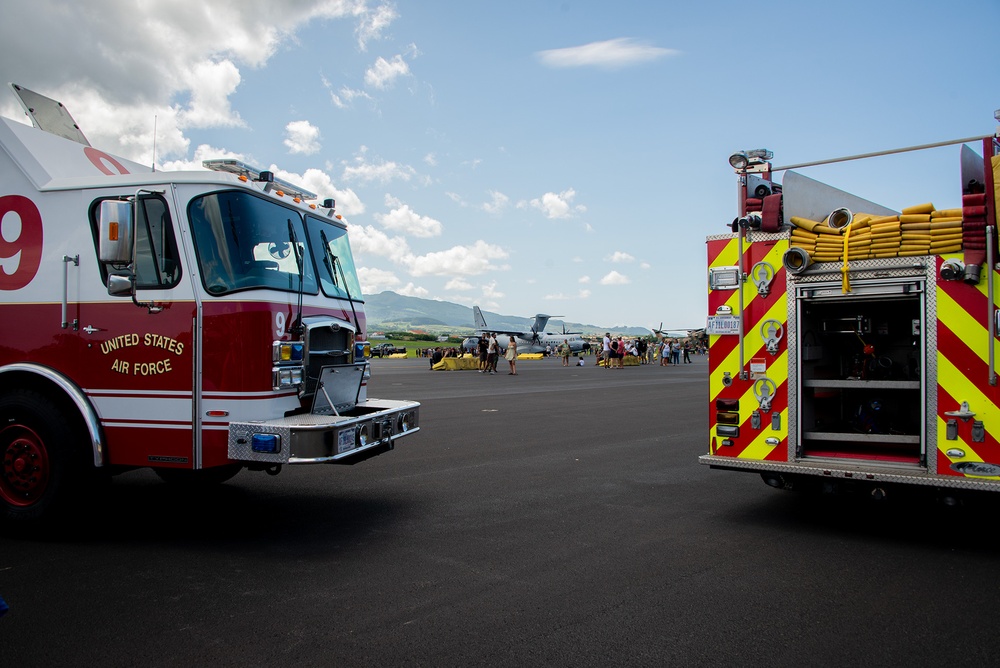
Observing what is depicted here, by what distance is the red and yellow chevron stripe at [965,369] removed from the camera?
5121mm

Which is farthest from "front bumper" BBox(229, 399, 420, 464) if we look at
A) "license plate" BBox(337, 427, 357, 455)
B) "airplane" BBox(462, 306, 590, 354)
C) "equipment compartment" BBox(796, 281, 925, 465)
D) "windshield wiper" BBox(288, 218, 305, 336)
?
"airplane" BBox(462, 306, 590, 354)

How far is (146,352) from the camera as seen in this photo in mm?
5445

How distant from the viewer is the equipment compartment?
19.4ft

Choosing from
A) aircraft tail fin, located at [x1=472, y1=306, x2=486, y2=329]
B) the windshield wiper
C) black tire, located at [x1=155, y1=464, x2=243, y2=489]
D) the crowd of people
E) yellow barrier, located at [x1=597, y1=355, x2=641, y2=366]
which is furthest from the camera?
aircraft tail fin, located at [x1=472, y1=306, x2=486, y2=329]

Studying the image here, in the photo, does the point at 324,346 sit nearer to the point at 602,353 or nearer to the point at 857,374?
the point at 857,374

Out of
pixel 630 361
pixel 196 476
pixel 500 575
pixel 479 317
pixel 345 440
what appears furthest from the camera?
pixel 479 317

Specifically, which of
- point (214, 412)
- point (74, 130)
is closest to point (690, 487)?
point (214, 412)

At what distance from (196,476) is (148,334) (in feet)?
7.93

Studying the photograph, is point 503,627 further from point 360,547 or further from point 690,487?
point 690,487

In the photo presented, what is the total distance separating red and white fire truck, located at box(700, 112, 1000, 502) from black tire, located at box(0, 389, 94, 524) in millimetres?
4958

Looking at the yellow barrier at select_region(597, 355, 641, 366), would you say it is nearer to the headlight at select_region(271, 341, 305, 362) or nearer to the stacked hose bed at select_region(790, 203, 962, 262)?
the stacked hose bed at select_region(790, 203, 962, 262)

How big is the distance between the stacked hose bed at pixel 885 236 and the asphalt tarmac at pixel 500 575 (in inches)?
86.2

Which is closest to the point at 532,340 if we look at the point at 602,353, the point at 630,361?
the point at 630,361

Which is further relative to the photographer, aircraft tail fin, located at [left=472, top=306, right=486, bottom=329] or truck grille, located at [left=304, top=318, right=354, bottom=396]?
aircraft tail fin, located at [left=472, top=306, right=486, bottom=329]
